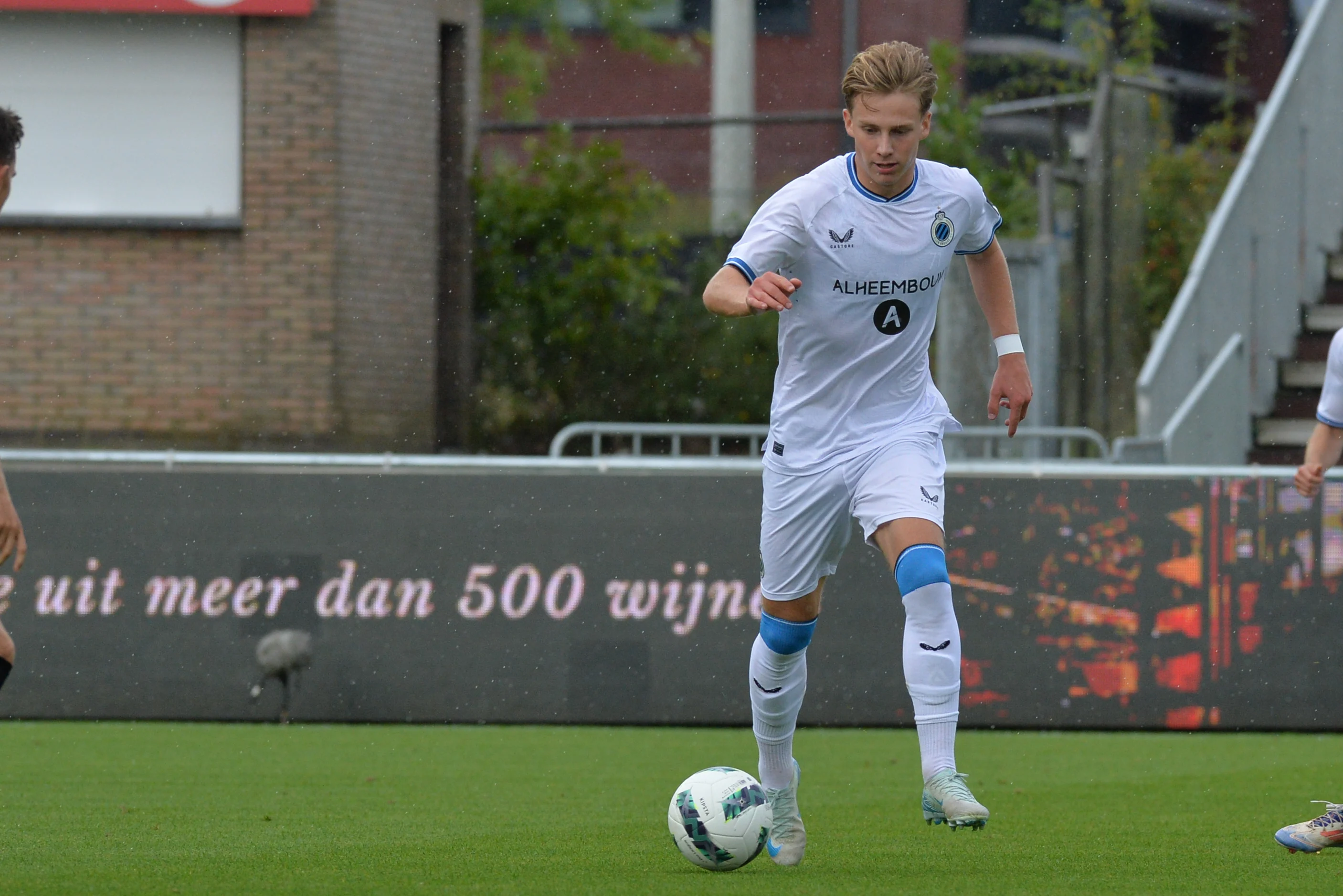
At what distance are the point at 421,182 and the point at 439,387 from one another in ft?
4.68

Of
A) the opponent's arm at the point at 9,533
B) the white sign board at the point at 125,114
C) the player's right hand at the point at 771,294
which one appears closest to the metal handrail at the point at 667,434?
the white sign board at the point at 125,114

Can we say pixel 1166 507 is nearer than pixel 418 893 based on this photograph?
No

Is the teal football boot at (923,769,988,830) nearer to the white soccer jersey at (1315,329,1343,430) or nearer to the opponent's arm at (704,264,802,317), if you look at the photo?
the opponent's arm at (704,264,802,317)

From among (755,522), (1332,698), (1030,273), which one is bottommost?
(1332,698)

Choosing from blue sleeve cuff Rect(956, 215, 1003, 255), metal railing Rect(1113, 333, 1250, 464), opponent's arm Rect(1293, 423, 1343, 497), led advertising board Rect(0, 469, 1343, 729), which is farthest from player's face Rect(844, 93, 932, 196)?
metal railing Rect(1113, 333, 1250, 464)

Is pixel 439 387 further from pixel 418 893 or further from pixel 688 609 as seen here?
pixel 418 893

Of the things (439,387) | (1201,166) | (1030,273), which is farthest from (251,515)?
(1201,166)

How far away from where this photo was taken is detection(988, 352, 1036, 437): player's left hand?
6.07 m

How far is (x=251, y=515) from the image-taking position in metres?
10.5

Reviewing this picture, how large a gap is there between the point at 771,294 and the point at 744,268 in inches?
18.9

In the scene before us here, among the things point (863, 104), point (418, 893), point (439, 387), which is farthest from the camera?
point (439, 387)

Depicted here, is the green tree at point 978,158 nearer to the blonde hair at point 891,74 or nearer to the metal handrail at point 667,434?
the metal handrail at point 667,434

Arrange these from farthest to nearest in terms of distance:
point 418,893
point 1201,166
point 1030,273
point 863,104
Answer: point 1201,166 → point 1030,273 → point 863,104 → point 418,893

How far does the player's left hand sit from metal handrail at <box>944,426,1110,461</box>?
4963 mm
